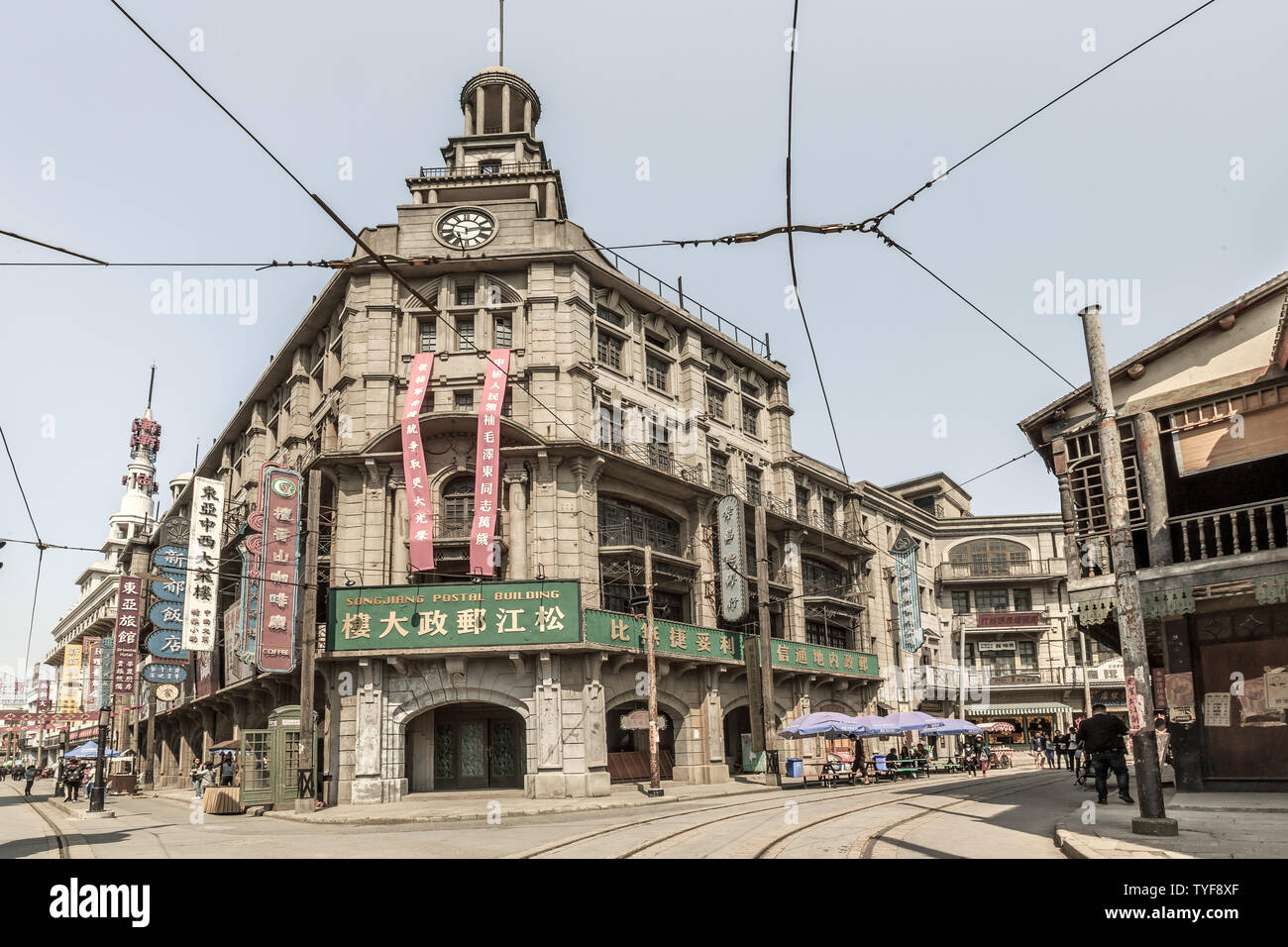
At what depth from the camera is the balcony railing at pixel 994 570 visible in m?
57.9

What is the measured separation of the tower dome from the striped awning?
136ft

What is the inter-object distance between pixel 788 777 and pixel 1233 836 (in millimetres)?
24398

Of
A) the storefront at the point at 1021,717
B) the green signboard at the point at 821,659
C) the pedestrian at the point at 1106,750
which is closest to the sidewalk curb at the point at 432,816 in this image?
the pedestrian at the point at 1106,750

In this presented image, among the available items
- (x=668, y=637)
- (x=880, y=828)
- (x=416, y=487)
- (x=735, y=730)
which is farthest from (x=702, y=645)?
(x=880, y=828)

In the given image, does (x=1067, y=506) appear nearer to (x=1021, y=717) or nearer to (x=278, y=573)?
(x=278, y=573)

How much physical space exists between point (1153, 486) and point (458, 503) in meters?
20.8

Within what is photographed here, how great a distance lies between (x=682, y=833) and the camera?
14.9m

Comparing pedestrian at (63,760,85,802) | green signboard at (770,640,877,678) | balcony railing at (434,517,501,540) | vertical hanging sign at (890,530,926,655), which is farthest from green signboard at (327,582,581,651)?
vertical hanging sign at (890,530,926,655)

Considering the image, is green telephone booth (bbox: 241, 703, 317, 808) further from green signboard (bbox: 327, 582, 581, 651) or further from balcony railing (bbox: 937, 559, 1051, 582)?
balcony railing (bbox: 937, 559, 1051, 582)

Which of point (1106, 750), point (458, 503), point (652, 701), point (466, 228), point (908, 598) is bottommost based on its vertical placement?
point (1106, 750)

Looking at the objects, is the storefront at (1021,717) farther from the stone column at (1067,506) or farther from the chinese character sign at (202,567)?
the stone column at (1067,506)

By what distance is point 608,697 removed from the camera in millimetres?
29766

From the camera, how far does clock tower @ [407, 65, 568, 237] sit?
33.2 metres
